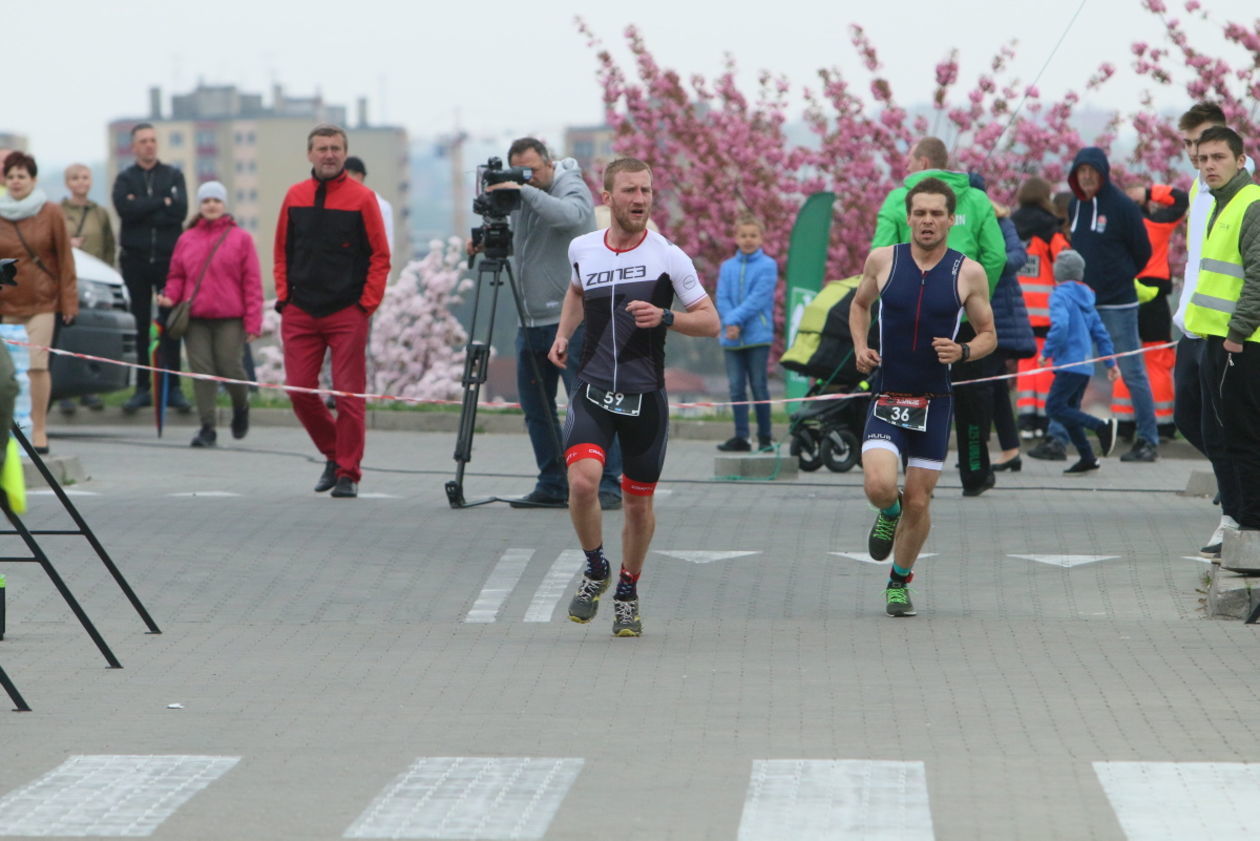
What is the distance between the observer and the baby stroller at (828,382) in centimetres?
1636

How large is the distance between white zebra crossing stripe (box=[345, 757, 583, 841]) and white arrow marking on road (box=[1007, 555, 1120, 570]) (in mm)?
5276

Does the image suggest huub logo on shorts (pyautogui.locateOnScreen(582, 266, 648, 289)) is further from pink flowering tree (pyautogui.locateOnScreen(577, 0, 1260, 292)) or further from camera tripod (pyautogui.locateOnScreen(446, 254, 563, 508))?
pink flowering tree (pyautogui.locateOnScreen(577, 0, 1260, 292))

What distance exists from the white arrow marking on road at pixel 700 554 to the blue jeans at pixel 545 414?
1.38 metres

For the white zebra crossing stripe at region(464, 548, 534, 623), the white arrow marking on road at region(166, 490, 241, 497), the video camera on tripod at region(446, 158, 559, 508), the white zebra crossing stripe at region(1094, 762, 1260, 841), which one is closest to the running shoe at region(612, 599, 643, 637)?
the white zebra crossing stripe at region(464, 548, 534, 623)

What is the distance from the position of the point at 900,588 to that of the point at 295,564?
3223 mm

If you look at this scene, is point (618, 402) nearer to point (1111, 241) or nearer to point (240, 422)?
point (1111, 241)

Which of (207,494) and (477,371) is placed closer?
(477,371)

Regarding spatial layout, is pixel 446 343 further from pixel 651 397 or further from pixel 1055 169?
pixel 651 397

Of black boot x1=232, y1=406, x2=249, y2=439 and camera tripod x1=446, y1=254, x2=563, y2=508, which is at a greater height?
camera tripod x1=446, y1=254, x2=563, y2=508

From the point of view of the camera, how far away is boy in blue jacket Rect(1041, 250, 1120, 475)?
17.2 metres

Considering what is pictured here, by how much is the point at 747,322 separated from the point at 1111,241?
284cm

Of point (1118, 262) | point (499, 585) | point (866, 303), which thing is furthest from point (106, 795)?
point (1118, 262)

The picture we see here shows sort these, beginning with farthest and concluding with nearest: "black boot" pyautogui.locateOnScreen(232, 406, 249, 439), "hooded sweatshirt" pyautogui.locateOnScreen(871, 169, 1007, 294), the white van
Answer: "black boot" pyautogui.locateOnScreen(232, 406, 249, 439) < the white van < "hooded sweatshirt" pyautogui.locateOnScreen(871, 169, 1007, 294)

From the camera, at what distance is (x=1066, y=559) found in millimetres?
11758
